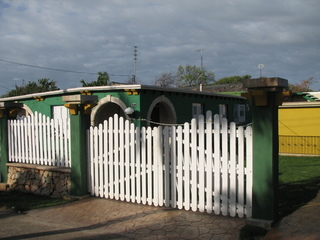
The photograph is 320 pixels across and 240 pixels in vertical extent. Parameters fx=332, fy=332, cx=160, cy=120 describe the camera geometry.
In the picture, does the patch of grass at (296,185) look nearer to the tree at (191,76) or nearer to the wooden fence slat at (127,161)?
the wooden fence slat at (127,161)

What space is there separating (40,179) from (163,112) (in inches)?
407

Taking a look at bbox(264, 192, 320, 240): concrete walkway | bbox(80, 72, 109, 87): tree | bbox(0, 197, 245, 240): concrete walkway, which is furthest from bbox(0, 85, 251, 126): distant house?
bbox(80, 72, 109, 87): tree

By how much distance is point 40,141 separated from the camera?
27.0ft

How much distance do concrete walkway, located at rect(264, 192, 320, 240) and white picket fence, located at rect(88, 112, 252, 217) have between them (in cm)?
59

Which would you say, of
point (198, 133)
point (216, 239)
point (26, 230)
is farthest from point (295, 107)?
point (26, 230)

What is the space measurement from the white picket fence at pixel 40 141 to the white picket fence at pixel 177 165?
83cm

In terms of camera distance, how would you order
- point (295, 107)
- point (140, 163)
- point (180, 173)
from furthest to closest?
point (295, 107)
point (140, 163)
point (180, 173)

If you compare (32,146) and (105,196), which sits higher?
(32,146)

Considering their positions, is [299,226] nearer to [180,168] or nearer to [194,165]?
[194,165]

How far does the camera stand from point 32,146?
27.8 ft

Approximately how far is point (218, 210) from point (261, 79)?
90.2 inches

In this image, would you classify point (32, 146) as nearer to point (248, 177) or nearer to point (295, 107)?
point (248, 177)

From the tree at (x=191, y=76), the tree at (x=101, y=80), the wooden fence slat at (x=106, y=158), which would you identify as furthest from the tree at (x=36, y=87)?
the wooden fence slat at (x=106, y=158)

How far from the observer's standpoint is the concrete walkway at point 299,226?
4516mm
